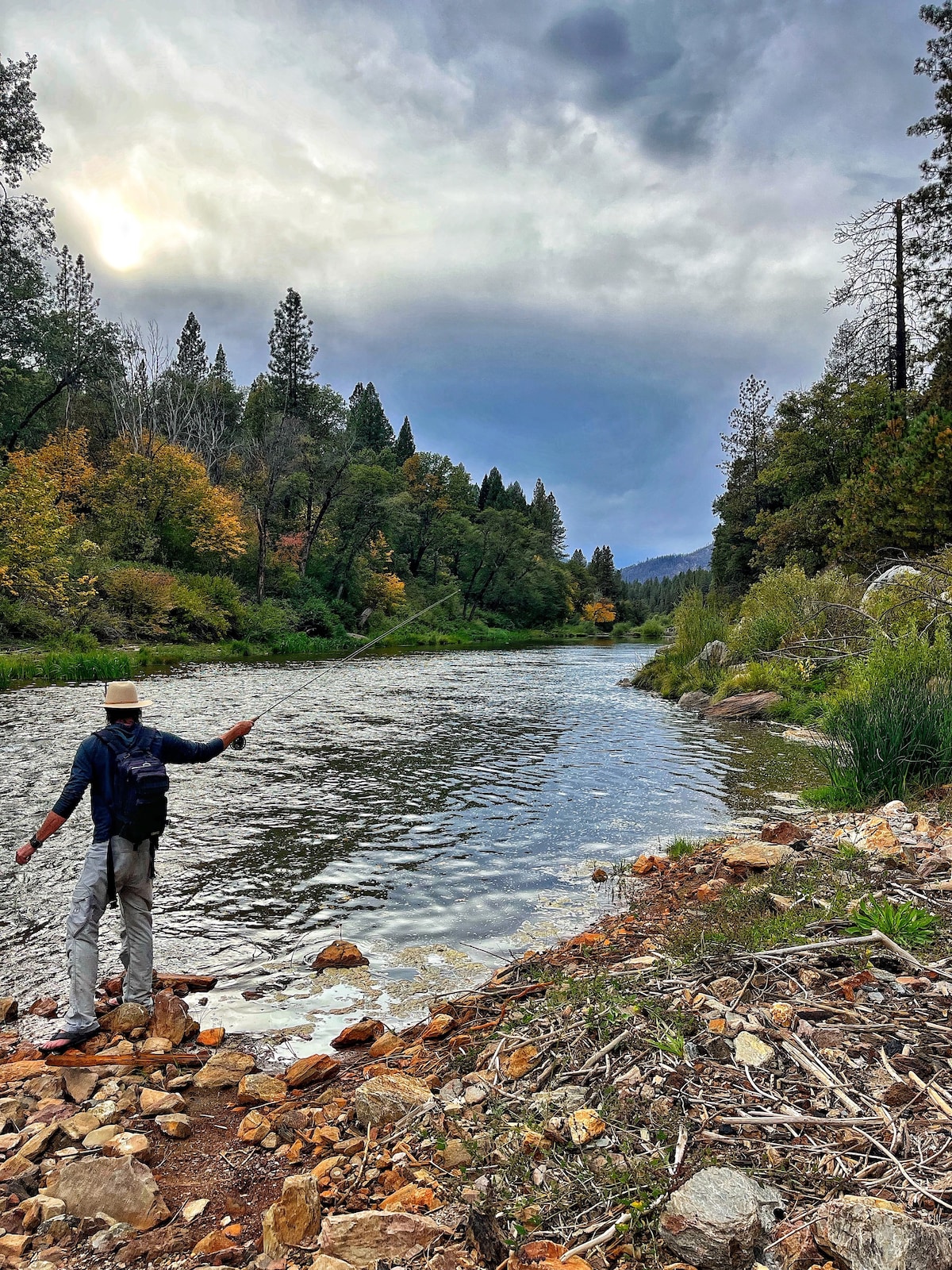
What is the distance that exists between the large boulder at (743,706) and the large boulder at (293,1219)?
59.9 ft

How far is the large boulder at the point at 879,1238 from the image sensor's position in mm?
2176

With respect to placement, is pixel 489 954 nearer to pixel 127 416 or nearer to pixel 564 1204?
pixel 564 1204

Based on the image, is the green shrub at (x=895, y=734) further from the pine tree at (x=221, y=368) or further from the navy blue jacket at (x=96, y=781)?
the pine tree at (x=221, y=368)

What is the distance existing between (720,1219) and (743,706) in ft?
61.7

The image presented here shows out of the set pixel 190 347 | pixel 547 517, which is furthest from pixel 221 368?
pixel 547 517

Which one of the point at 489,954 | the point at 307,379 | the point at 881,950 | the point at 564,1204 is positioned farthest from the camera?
the point at 307,379

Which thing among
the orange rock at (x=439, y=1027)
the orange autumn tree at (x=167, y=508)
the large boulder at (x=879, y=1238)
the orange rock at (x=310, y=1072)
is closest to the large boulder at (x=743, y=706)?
the orange rock at (x=439, y=1027)

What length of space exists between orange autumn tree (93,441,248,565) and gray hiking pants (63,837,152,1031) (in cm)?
4340

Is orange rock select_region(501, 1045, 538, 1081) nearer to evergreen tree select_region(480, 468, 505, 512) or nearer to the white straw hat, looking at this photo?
the white straw hat

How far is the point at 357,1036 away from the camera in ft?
15.5

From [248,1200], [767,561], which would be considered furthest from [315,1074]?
[767,561]

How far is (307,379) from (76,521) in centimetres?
3511

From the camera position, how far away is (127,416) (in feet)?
186

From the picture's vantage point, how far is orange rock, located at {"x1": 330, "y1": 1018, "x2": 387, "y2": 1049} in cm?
471
